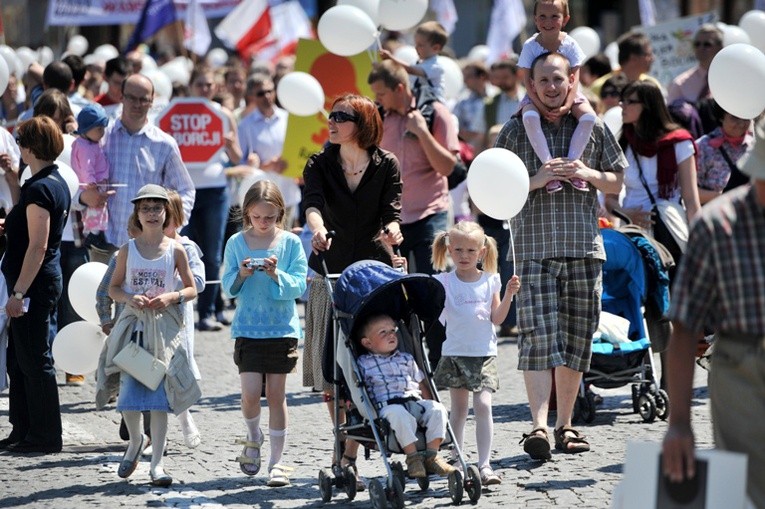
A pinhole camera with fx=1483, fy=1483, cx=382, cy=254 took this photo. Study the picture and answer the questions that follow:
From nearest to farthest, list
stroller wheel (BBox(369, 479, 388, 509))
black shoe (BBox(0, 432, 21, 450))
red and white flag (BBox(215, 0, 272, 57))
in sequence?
stroller wheel (BBox(369, 479, 388, 509)), black shoe (BBox(0, 432, 21, 450)), red and white flag (BBox(215, 0, 272, 57))

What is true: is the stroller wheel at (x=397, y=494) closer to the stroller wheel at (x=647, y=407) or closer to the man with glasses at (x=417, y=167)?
the stroller wheel at (x=647, y=407)

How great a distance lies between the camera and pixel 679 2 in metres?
41.8

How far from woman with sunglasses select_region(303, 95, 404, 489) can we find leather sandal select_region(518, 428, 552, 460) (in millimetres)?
1112

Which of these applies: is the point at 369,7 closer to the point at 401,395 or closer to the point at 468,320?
the point at 468,320

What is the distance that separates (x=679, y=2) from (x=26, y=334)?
118 feet

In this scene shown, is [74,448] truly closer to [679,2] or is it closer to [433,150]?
[433,150]

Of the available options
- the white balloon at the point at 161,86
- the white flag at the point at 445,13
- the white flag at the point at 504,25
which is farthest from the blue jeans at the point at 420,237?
the white flag at the point at 445,13

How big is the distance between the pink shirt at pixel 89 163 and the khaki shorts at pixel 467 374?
3.31 m

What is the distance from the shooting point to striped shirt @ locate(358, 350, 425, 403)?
6.77 metres

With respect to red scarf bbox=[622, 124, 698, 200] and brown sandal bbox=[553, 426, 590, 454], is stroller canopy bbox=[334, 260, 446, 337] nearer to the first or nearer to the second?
brown sandal bbox=[553, 426, 590, 454]

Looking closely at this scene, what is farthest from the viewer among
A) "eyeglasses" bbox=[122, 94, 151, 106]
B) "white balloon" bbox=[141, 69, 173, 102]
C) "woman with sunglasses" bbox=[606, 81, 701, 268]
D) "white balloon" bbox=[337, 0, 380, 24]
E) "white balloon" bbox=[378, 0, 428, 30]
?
"white balloon" bbox=[141, 69, 173, 102]

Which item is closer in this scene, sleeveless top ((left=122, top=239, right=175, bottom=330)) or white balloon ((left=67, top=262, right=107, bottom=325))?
sleeveless top ((left=122, top=239, right=175, bottom=330))

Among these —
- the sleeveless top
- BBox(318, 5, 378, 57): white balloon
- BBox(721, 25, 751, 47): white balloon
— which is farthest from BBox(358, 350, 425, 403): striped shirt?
BBox(721, 25, 751, 47): white balloon

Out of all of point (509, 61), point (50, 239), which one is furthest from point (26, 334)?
point (509, 61)
